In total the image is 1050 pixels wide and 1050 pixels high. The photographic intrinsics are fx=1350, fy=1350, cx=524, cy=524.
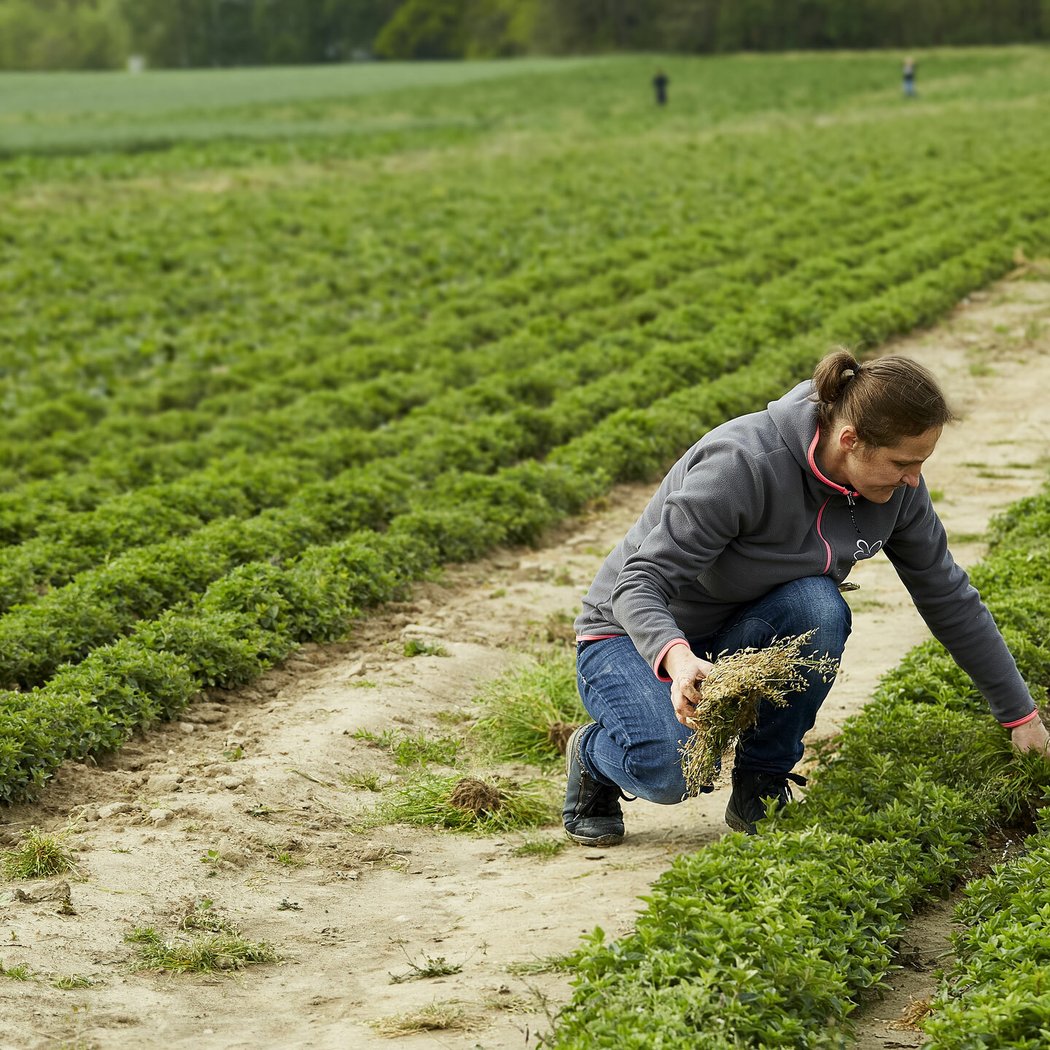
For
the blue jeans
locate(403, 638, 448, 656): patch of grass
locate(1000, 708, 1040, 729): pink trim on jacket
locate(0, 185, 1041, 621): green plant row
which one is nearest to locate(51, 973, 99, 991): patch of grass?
the blue jeans

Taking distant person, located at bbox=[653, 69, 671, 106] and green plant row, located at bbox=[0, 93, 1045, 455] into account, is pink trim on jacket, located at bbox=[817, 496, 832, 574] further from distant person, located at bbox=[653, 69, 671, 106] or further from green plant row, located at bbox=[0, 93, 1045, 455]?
distant person, located at bbox=[653, 69, 671, 106]

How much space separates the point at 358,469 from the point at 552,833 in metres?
4.88

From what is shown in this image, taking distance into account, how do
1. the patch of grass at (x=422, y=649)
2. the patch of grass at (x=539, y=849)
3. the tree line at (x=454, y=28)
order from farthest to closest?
1. the tree line at (x=454, y=28)
2. the patch of grass at (x=422, y=649)
3. the patch of grass at (x=539, y=849)

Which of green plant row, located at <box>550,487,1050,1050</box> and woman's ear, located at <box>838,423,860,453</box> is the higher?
woman's ear, located at <box>838,423,860,453</box>

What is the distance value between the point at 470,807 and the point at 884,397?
250cm

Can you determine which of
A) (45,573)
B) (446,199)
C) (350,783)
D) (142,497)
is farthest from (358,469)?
(446,199)

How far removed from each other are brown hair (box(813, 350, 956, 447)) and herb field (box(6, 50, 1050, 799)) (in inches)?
146

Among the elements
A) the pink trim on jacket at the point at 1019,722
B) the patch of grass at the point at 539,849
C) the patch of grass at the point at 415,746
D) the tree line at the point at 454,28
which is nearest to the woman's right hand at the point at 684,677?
the patch of grass at the point at 539,849

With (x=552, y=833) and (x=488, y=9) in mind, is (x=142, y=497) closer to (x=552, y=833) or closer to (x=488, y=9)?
(x=552, y=833)

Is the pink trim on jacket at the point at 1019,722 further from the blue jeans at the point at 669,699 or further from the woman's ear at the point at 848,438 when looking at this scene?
the woman's ear at the point at 848,438

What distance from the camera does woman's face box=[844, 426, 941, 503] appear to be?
175 inches

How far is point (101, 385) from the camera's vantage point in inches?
537

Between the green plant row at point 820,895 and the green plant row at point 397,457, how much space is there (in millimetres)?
4154

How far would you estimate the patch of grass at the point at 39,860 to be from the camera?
5043 mm
